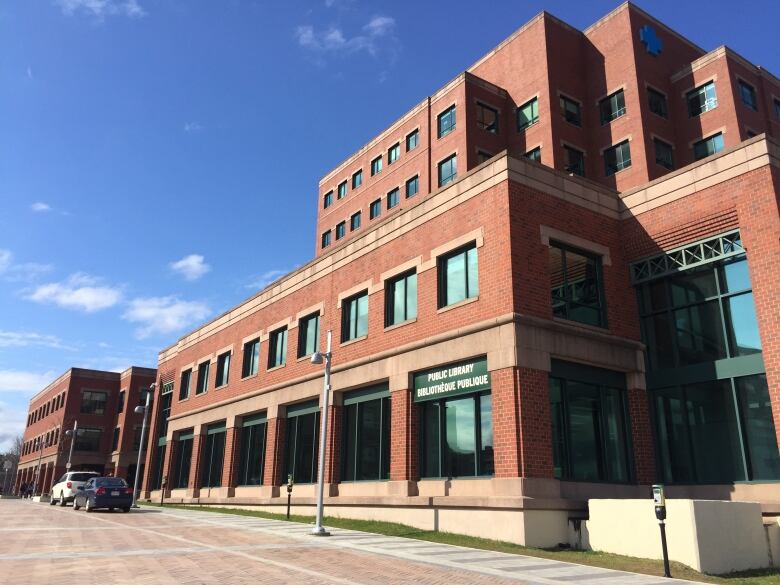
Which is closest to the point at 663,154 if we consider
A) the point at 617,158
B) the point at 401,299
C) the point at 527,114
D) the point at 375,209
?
the point at 617,158

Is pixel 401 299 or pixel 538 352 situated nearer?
pixel 538 352

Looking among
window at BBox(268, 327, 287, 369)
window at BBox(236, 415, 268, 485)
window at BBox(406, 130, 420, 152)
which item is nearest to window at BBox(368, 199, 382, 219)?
window at BBox(406, 130, 420, 152)

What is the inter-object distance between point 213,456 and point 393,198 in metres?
21.2

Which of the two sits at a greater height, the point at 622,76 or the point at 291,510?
the point at 622,76

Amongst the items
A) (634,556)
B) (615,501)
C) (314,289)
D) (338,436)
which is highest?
(314,289)

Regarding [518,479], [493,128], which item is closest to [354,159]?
[493,128]

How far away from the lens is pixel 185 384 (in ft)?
134

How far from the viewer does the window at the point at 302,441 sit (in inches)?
994

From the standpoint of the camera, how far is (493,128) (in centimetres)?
4016

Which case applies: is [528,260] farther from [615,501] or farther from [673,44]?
[673,44]

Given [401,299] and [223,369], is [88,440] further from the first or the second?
[401,299]

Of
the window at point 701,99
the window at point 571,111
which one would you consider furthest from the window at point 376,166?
the window at point 701,99

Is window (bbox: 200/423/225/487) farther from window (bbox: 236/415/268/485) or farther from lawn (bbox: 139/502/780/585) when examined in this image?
lawn (bbox: 139/502/780/585)

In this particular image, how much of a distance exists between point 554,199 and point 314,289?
1208cm
